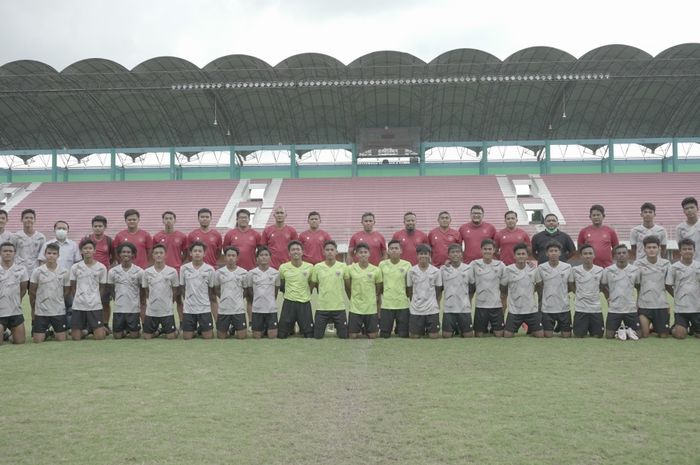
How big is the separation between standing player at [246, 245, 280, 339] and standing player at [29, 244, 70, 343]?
7.84ft

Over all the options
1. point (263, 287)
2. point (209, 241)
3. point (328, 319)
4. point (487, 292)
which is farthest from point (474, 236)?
point (209, 241)

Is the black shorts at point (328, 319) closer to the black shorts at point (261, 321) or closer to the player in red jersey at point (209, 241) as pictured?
the black shorts at point (261, 321)

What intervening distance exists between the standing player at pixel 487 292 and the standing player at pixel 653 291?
5.72 ft

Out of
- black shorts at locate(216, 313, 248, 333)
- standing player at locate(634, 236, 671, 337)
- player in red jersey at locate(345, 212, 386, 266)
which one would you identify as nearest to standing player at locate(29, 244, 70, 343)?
black shorts at locate(216, 313, 248, 333)

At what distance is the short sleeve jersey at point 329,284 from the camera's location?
7.73 meters

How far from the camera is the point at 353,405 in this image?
425 centimetres

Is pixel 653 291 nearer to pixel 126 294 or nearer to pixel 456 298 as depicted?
pixel 456 298

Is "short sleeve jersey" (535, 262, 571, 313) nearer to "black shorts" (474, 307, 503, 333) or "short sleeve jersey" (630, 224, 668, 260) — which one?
"black shorts" (474, 307, 503, 333)

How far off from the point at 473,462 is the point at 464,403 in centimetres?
115

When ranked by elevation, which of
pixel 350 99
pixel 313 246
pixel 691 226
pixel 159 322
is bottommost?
pixel 159 322

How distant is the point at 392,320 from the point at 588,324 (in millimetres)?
2496

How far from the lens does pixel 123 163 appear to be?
109 ft

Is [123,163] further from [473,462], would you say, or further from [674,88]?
[473,462]

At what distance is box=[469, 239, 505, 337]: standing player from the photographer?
7.73m
